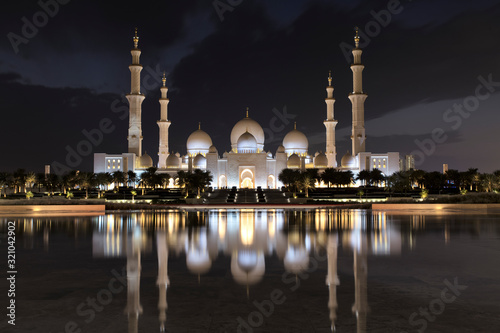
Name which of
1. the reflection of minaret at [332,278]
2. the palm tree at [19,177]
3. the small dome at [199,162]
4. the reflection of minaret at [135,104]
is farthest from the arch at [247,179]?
the reflection of minaret at [332,278]

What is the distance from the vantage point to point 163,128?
203 ft

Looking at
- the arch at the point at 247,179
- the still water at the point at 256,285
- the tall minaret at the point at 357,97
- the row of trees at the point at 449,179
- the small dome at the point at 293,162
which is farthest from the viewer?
the arch at the point at 247,179

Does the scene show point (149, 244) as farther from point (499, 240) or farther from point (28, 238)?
point (499, 240)

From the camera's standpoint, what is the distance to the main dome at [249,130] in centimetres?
6100

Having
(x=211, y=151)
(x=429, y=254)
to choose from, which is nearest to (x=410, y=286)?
(x=429, y=254)

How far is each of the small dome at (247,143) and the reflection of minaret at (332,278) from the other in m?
47.3

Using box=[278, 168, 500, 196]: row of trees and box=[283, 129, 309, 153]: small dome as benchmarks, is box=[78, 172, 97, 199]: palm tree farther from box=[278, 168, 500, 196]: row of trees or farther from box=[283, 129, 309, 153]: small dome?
box=[283, 129, 309, 153]: small dome

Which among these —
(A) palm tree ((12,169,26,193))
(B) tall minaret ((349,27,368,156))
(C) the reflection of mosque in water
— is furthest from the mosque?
(C) the reflection of mosque in water

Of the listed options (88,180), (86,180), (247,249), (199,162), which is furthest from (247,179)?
(247,249)

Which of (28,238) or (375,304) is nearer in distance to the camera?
(375,304)

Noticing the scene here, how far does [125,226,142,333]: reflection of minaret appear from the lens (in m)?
4.65

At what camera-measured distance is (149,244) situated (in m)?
10.1

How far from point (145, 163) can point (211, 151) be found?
29.5 ft

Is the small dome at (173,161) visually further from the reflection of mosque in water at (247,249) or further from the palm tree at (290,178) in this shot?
the reflection of mosque in water at (247,249)
